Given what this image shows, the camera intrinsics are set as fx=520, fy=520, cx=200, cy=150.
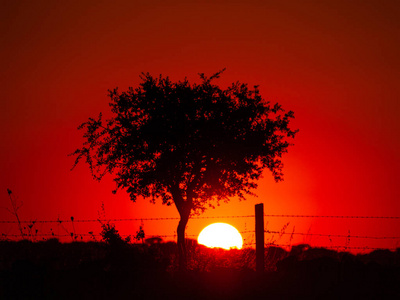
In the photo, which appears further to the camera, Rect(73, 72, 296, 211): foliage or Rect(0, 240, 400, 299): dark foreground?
Rect(73, 72, 296, 211): foliage

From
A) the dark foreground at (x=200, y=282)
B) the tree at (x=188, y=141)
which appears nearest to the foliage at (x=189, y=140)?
the tree at (x=188, y=141)

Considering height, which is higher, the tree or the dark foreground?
the tree

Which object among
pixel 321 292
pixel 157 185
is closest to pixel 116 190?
pixel 157 185

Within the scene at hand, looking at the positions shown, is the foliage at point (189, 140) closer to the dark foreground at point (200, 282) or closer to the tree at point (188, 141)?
the tree at point (188, 141)

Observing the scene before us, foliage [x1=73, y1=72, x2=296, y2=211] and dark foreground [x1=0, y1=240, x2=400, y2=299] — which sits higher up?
foliage [x1=73, y1=72, x2=296, y2=211]

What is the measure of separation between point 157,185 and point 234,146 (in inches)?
155

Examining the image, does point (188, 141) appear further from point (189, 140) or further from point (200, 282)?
point (200, 282)

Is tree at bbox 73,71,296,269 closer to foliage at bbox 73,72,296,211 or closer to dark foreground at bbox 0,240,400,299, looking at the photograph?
foliage at bbox 73,72,296,211

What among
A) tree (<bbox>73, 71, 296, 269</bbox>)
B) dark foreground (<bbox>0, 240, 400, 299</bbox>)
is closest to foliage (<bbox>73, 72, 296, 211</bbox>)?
tree (<bbox>73, 71, 296, 269</bbox>)

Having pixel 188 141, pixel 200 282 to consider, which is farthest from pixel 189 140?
pixel 200 282

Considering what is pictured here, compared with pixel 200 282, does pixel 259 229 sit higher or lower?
higher

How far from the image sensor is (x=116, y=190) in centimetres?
2364

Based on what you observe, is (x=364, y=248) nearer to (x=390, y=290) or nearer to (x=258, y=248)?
(x=258, y=248)

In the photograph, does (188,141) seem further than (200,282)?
Yes
